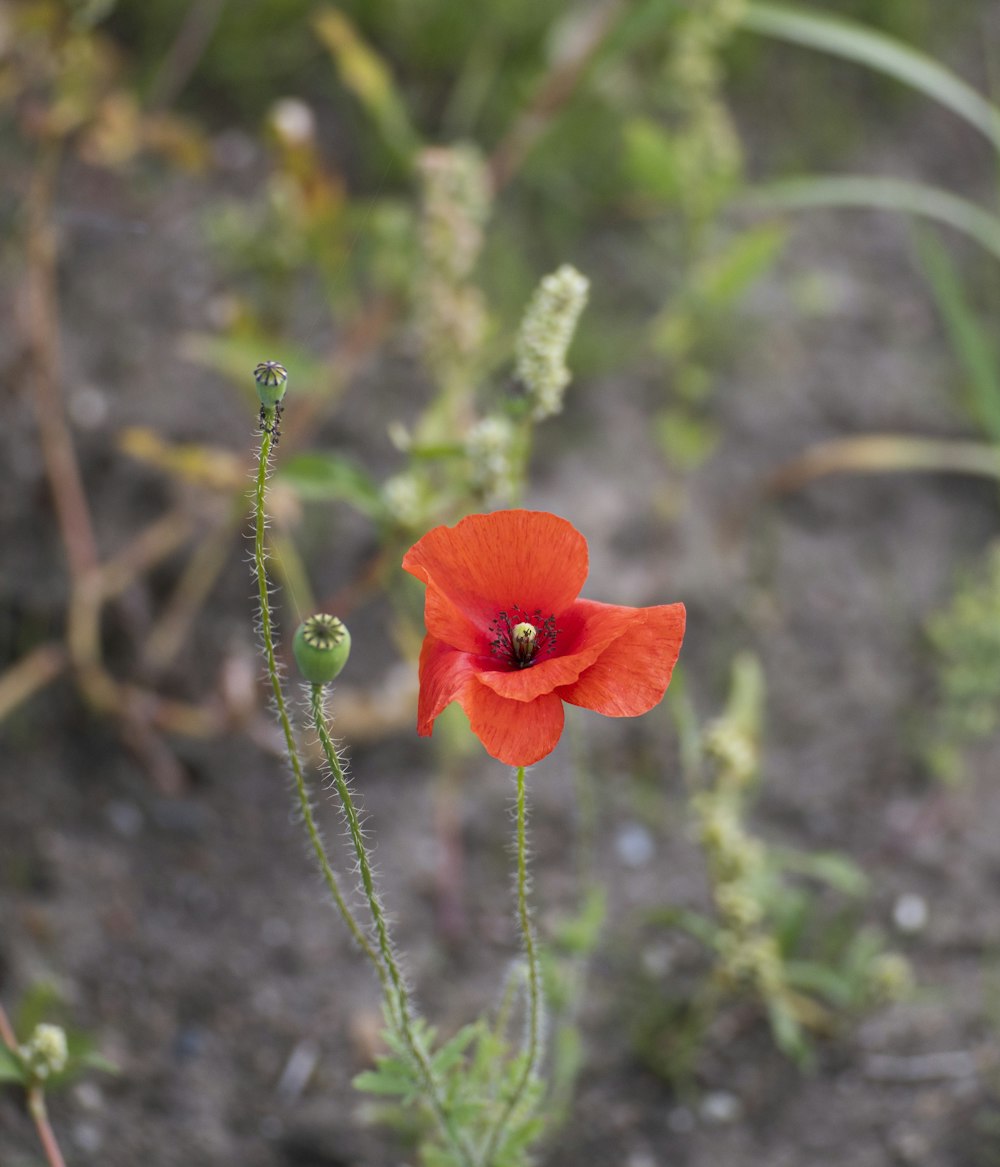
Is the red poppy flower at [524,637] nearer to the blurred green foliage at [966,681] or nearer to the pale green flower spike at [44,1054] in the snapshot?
the pale green flower spike at [44,1054]

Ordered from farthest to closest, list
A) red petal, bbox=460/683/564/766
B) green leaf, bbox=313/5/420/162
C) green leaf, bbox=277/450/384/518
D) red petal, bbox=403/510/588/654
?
green leaf, bbox=313/5/420/162 < green leaf, bbox=277/450/384/518 < red petal, bbox=403/510/588/654 < red petal, bbox=460/683/564/766

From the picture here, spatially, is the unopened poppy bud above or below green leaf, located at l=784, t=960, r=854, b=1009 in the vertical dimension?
below

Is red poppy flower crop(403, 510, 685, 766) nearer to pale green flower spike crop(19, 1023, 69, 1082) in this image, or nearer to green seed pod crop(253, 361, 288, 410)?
green seed pod crop(253, 361, 288, 410)

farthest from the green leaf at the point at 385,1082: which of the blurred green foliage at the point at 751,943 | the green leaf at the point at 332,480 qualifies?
the green leaf at the point at 332,480

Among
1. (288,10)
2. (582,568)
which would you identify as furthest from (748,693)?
(288,10)

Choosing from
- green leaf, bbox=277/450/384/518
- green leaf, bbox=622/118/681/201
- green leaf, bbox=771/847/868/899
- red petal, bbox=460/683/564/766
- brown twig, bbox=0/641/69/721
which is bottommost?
red petal, bbox=460/683/564/766

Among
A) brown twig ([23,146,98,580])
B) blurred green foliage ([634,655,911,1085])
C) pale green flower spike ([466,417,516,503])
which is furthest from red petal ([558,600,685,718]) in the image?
brown twig ([23,146,98,580])
